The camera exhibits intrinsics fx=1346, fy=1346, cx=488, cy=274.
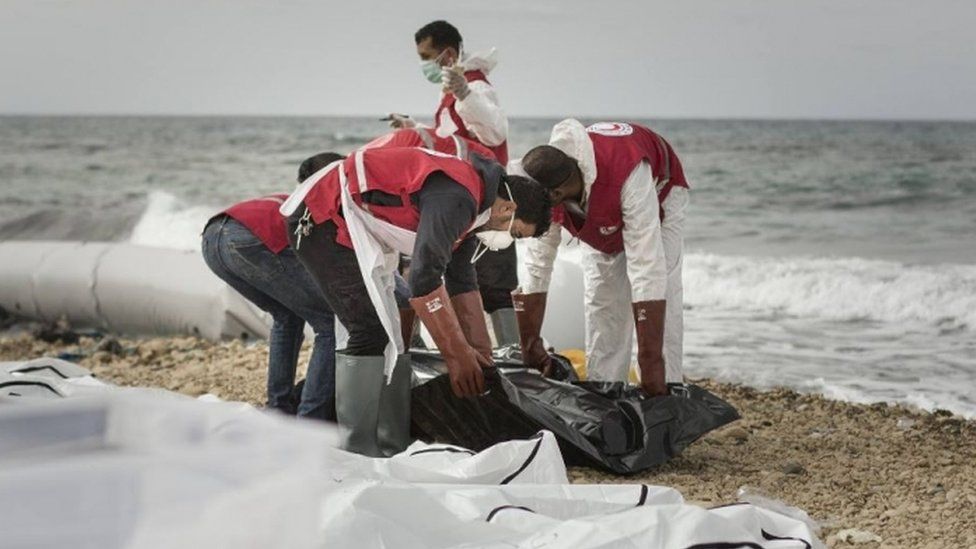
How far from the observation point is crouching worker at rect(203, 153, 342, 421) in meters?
4.61

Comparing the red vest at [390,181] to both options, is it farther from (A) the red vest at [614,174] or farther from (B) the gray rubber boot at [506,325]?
(B) the gray rubber boot at [506,325]

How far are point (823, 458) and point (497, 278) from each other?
153 centimetres

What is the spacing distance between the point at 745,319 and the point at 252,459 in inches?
317

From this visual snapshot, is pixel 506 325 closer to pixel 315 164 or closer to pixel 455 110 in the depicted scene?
pixel 455 110

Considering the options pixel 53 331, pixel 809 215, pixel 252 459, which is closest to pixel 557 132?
pixel 252 459

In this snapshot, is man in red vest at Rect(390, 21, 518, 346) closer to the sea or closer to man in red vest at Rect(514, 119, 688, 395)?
man in red vest at Rect(514, 119, 688, 395)

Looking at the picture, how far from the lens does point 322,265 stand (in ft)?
14.1

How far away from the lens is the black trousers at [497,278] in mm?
5594

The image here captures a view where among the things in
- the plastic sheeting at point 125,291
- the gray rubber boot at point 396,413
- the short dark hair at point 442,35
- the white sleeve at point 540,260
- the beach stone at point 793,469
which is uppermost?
the short dark hair at point 442,35

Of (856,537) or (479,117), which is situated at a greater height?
(479,117)

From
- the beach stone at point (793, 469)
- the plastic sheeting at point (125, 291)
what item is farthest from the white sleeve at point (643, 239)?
the plastic sheeting at point (125, 291)

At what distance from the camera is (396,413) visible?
15.1ft

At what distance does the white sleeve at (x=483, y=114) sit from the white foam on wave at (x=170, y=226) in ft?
26.0

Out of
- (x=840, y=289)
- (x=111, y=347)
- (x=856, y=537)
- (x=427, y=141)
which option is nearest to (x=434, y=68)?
(x=427, y=141)
